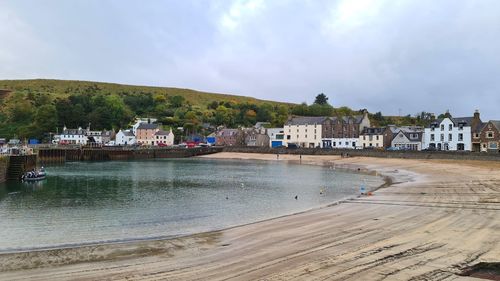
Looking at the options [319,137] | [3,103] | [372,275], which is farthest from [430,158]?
[3,103]

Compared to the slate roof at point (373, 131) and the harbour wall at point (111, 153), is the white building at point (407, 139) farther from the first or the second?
the harbour wall at point (111, 153)

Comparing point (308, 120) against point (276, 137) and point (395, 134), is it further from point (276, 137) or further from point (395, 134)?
point (395, 134)

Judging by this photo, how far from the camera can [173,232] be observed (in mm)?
22016

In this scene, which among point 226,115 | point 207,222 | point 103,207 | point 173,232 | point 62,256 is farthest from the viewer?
point 226,115

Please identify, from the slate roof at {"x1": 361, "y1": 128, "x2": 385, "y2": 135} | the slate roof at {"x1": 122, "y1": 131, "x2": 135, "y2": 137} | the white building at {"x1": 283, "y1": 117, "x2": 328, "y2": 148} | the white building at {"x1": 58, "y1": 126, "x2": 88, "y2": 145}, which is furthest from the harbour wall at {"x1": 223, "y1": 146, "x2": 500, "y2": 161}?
the white building at {"x1": 58, "y1": 126, "x2": 88, "y2": 145}

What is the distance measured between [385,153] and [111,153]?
6338cm

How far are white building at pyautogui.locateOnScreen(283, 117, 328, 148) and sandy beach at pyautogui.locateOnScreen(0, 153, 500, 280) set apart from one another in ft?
308

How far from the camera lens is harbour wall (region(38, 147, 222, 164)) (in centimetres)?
8900

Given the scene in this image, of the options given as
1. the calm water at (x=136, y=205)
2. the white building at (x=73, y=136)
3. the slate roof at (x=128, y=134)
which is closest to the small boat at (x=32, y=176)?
the calm water at (x=136, y=205)

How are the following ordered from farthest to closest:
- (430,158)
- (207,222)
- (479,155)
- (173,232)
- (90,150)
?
(90,150), (430,158), (479,155), (207,222), (173,232)

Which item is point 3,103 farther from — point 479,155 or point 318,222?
point 318,222

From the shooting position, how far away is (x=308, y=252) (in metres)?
15.6

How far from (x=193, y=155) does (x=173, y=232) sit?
96.4 metres

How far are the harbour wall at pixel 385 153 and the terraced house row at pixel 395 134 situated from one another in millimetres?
9830
